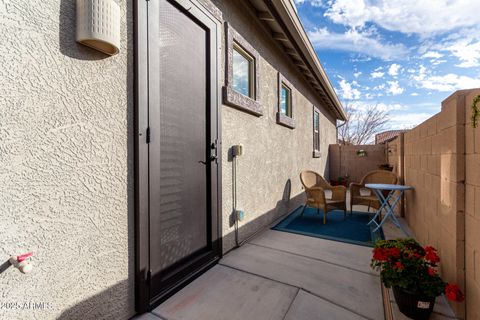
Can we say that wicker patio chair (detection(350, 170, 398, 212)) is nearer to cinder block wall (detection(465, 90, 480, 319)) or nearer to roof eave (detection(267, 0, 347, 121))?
roof eave (detection(267, 0, 347, 121))

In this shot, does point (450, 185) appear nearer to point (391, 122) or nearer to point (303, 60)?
point (303, 60)

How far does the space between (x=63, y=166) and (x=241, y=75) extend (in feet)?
9.01

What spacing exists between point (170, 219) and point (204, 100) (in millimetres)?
1326

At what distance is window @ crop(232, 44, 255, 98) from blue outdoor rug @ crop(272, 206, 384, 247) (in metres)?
2.46

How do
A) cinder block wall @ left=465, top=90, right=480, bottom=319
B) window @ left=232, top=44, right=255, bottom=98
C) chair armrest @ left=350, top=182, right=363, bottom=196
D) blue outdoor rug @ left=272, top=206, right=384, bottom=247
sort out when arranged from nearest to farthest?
1. cinder block wall @ left=465, top=90, right=480, bottom=319
2. window @ left=232, top=44, right=255, bottom=98
3. blue outdoor rug @ left=272, top=206, right=384, bottom=247
4. chair armrest @ left=350, top=182, right=363, bottom=196

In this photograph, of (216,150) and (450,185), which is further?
(216,150)

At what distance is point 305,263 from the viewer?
2.58m

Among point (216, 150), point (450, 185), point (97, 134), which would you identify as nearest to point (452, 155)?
point (450, 185)

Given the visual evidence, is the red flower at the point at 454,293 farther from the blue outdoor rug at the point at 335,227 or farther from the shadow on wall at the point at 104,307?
the shadow on wall at the point at 104,307

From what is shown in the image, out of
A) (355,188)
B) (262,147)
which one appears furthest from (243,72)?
(355,188)

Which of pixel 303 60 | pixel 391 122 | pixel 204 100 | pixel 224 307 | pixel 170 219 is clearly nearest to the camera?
pixel 224 307

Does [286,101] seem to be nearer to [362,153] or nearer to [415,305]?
[415,305]

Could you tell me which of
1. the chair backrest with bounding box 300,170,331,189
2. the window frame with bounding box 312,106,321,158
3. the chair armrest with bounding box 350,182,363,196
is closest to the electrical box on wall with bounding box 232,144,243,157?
the chair backrest with bounding box 300,170,331,189

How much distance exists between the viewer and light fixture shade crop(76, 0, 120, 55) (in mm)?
1316
